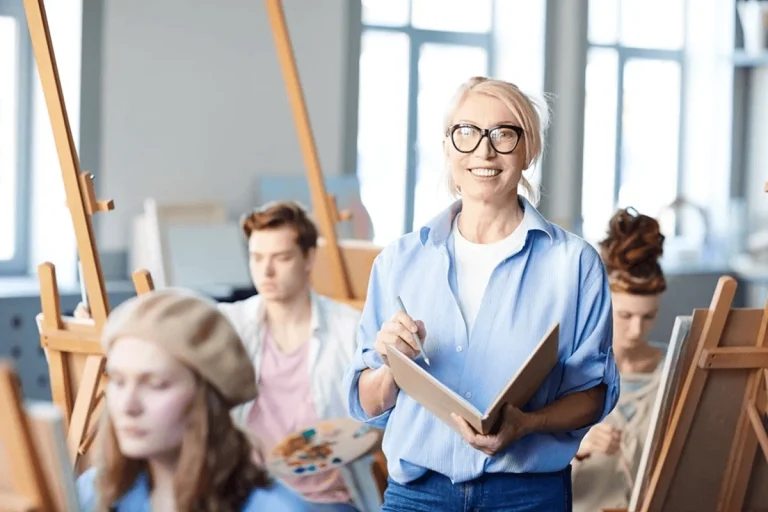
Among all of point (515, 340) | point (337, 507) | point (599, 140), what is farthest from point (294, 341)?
point (599, 140)

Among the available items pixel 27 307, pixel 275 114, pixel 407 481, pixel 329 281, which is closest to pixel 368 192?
pixel 275 114

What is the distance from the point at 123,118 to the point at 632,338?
3.18 meters

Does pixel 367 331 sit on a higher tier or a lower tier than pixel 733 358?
higher

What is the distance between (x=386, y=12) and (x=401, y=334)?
17.6 feet

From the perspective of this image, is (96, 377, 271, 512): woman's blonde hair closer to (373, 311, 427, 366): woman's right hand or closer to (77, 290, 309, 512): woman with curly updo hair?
(77, 290, 309, 512): woman with curly updo hair

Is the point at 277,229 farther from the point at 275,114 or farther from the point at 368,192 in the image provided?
the point at 368,192

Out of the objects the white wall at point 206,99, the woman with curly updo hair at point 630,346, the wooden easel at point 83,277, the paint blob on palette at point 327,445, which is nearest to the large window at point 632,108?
the white wall at point 206,99

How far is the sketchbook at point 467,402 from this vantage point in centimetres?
179

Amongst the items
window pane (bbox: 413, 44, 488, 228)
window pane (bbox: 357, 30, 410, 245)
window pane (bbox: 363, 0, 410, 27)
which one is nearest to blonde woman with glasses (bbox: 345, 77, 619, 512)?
window pane (bbox: 357, 30, 410, 245)

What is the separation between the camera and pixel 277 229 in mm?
3238

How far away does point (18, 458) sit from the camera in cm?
145

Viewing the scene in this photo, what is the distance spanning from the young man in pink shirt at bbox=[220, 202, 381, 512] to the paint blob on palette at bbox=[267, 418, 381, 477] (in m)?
0.03

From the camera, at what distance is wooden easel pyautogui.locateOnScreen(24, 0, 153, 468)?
2504 millimetres

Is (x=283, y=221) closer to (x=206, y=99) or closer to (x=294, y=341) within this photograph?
(x=294, y=341)
